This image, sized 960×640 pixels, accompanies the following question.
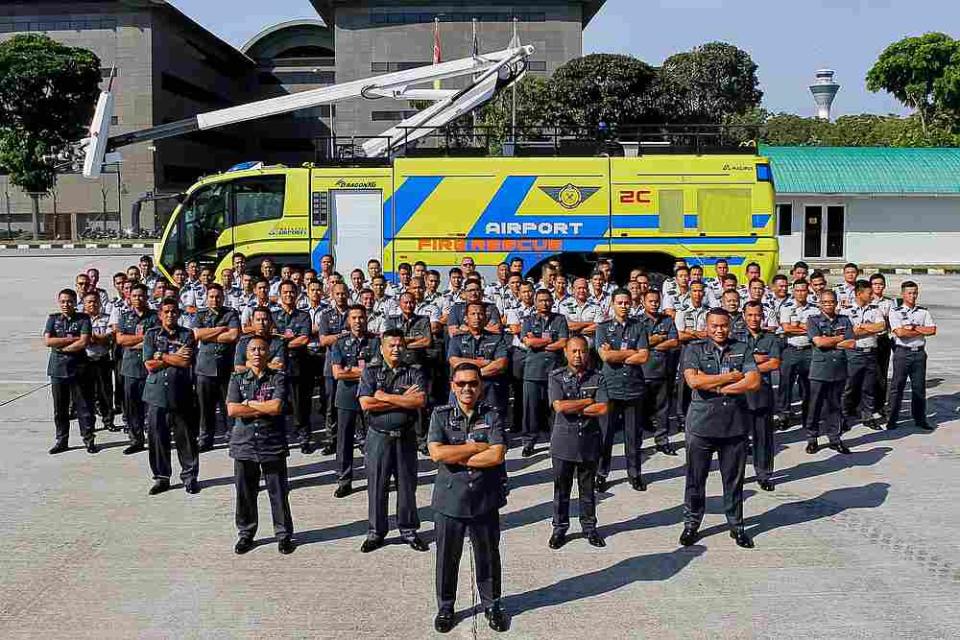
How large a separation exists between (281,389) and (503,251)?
980 cm

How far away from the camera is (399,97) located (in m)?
21.4

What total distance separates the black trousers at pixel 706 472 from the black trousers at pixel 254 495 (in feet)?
10.0

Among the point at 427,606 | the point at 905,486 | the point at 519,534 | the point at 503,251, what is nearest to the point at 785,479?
the point at 905,486

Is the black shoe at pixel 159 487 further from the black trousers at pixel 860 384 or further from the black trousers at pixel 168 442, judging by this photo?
the black trousers at pixel 860 384

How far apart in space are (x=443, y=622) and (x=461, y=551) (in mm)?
434

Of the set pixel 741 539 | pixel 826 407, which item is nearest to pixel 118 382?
pixel 741 539

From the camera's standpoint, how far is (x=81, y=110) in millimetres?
53906

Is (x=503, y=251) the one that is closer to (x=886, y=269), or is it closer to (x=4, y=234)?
(x=886, y=269)

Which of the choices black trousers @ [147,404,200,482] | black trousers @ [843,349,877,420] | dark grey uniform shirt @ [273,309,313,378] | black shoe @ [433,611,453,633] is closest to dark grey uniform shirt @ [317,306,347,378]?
dark grey uniform shirt @ [273,309,313,378]

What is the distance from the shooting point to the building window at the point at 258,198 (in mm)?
16938

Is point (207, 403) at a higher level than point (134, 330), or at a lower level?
lower

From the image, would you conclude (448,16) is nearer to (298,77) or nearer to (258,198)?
(298,77)

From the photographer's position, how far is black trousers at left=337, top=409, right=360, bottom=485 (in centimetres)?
884

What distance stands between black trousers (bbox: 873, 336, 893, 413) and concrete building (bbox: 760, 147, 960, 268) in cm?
2264
